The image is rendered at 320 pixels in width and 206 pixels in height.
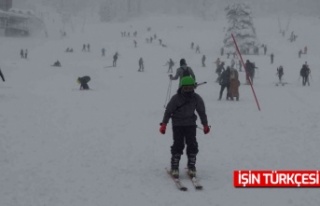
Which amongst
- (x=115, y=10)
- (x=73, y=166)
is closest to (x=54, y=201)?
(x=73, y=166)

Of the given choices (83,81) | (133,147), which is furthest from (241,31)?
(133,147)

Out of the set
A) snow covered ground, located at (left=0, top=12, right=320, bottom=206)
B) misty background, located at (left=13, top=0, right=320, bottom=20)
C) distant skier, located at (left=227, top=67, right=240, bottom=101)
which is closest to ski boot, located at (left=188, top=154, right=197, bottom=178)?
snow covered ground, located at (left=0, top=12, right=320, bottom=206)

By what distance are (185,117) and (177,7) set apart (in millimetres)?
116106

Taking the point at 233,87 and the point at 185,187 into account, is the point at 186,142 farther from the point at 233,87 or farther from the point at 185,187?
the point at 233,87

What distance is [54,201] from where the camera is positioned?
627cm

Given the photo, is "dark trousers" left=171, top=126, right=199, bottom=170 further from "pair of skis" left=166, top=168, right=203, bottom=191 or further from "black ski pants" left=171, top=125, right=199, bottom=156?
"pair of skis" left=166, top=168, right=203, bottom=191

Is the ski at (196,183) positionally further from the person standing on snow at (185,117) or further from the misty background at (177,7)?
the misty background at (177,7)

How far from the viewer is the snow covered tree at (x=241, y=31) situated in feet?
181

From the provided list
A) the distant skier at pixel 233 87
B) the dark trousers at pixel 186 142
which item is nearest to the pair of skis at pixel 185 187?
the dark trousers at pixel 186 142

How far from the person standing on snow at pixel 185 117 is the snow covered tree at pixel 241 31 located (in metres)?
47.3

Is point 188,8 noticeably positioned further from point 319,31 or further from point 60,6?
point 319,31

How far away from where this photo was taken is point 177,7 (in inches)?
4754

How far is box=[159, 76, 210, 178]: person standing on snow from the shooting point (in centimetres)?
717

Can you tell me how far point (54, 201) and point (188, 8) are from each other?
118 m
